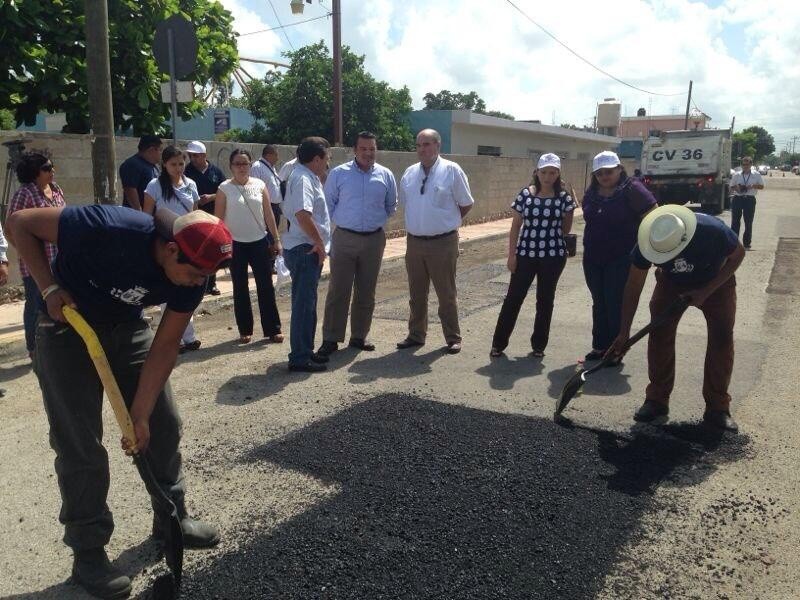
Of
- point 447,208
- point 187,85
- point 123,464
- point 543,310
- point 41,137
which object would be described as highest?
point 187,85

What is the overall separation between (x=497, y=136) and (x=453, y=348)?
2591 cm

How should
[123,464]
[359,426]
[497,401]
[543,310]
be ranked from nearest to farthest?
[123,464]
[359,426]
[497,401]
[543,310]

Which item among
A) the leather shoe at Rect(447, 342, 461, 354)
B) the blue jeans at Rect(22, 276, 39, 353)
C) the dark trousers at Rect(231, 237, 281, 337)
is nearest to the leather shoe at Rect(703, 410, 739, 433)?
the leather shoe at Rect(447, 342, 461, 354)

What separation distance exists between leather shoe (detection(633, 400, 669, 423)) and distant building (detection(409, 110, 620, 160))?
21.2m

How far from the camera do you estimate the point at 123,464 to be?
3.94 m

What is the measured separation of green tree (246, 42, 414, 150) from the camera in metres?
22.2

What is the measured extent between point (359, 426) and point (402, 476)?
0.78 metres

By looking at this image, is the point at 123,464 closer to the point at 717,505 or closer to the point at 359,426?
the point at 359,426

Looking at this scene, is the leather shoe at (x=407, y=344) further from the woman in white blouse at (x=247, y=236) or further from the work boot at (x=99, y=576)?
the work boot at (x=99, y=576)

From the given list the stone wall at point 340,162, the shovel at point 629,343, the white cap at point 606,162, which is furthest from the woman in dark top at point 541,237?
the stone wall at point 340,162

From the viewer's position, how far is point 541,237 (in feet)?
19.5

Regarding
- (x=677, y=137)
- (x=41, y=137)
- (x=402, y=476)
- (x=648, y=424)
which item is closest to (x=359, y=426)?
(x=402, y=476)

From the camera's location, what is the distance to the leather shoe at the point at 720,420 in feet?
14.5

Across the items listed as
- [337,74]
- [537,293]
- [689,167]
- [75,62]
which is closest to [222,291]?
[75,62]
